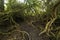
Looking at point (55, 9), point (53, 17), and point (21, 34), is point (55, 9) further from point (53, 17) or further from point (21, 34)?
point (21, 34)

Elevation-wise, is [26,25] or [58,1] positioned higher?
[58,1]

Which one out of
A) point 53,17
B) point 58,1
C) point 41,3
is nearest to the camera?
point 58,1

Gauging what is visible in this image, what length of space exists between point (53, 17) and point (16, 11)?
0.69 metres

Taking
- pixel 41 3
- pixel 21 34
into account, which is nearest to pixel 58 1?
pixel 41 3

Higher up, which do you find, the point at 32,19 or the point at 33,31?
the point at 32,19

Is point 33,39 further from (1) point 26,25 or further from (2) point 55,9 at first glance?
(2) point 55,9

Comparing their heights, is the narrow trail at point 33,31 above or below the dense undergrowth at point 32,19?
below

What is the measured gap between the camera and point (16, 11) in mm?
3037

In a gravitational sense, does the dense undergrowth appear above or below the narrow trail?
above

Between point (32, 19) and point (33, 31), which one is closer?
point (33, 31)

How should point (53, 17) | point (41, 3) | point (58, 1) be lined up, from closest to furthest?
1. point (58, 1)
2. point (53, 17)
3. point (41, 3)

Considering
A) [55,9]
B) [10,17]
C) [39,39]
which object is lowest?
[39,39]

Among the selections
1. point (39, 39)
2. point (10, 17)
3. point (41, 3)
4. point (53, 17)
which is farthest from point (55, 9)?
point (10, 17)

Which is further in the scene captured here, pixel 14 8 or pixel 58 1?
pixel 14 8
